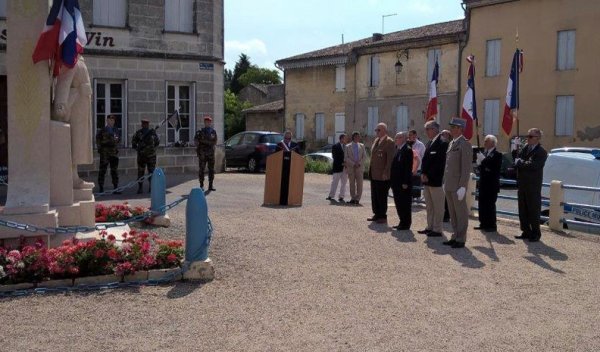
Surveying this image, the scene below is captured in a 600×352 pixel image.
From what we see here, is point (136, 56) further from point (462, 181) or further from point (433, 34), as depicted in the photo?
point (433, 34)

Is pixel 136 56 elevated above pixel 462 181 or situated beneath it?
elevated above

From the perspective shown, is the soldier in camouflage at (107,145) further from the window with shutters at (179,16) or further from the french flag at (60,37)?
the french flag at (60,37)

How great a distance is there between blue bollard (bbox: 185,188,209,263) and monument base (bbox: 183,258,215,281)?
0.17 feet

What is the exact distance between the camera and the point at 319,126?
44281 millimetres

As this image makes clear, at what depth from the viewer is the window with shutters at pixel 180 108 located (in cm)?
2227

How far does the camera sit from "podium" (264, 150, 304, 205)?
50.1 ft

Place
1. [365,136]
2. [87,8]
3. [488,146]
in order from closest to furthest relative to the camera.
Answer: [488,146] → [87,8] → [365,136]

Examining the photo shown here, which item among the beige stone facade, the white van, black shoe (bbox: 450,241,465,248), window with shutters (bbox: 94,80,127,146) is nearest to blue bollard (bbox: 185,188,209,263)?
black shoe (bbox: 450,241,465,248)

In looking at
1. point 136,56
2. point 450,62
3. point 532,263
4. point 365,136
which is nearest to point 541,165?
point 532,263

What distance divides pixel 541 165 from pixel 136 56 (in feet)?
44.6

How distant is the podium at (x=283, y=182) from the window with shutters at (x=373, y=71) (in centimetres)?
2541

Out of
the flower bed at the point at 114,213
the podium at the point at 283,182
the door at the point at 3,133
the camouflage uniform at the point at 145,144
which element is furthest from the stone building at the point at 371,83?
the flower bed at the point at 114,213

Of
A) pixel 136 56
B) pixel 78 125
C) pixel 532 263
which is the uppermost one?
pixel 136 56

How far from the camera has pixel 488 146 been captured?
1229cm
